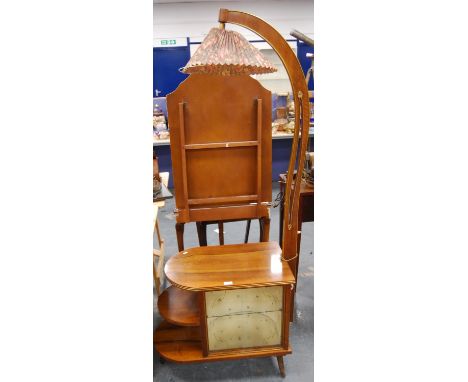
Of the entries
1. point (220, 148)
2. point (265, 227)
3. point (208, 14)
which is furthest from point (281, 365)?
point (208, 14)

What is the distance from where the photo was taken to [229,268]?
177 cm

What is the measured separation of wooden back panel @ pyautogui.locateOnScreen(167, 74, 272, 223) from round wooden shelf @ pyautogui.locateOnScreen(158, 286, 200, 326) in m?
0.46

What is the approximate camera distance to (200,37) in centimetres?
569

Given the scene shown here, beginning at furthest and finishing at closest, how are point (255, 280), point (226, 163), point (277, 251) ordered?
1. point (226, 163)
2. point (277, 251)
3. point (255, 280)

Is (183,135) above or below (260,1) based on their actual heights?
below

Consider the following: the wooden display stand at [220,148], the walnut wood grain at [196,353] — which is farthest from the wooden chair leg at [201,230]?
the walnut wood grain at [196,353]

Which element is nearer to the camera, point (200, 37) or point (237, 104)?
point (237, 104)

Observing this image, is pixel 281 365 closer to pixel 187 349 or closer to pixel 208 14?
pixel 187 349

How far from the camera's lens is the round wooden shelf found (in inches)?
74.2

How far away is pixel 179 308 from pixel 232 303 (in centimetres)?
41

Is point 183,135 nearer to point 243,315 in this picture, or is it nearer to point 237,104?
point 237,104

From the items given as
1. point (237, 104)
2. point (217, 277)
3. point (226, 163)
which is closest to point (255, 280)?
point (217, 277)

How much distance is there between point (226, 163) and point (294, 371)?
127 centimetres

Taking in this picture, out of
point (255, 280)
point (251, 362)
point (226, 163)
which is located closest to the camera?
point (255, 280)
